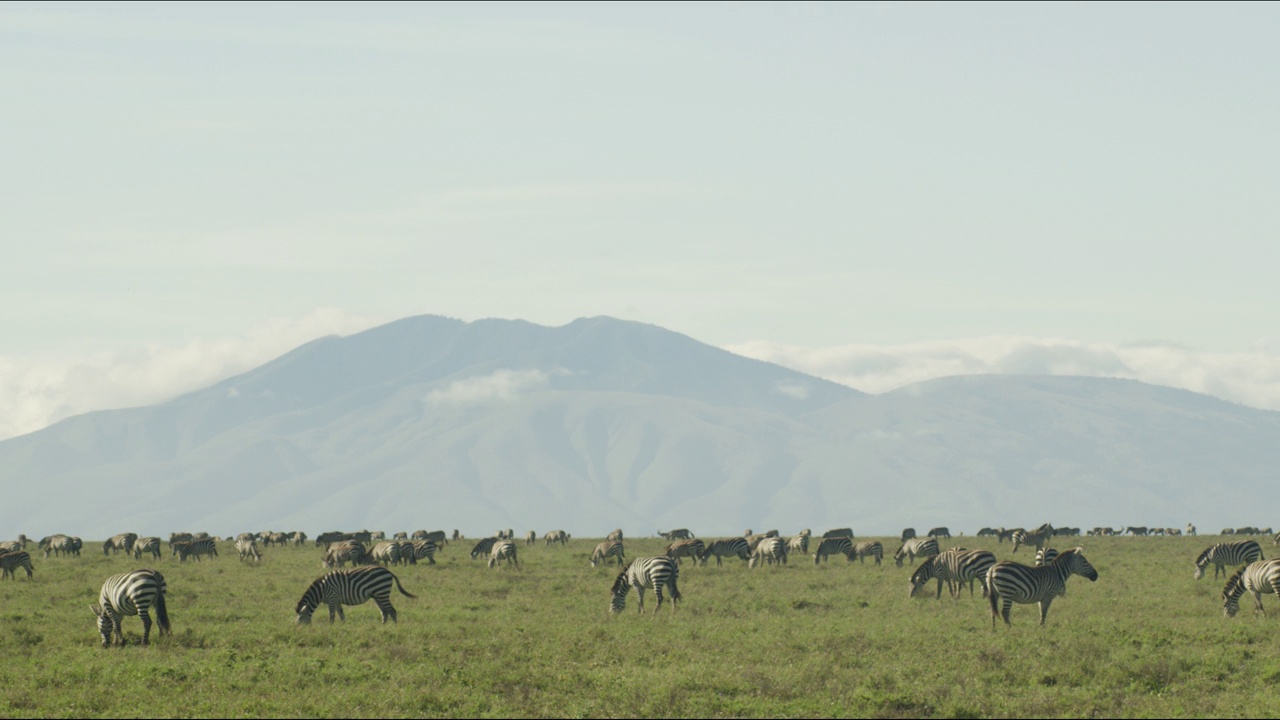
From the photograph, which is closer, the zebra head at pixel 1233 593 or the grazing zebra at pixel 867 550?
the zebra head at pixel 1233 593

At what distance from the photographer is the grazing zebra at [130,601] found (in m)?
33.1

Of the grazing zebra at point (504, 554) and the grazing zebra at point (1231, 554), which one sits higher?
the grazing zebra at point (504, 554)

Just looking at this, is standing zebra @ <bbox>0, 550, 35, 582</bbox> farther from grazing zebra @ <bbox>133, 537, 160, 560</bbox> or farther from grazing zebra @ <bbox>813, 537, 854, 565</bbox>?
grazing zebra @ <bbox>813, 537, 854, 565</bbox>

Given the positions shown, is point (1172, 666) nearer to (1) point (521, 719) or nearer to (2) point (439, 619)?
(1) point (521, 719)

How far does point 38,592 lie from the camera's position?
49.8 m

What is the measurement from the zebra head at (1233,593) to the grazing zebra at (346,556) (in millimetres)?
39606

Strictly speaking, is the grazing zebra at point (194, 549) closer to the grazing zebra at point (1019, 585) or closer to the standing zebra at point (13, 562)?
the standing zebra at point (13, 562)

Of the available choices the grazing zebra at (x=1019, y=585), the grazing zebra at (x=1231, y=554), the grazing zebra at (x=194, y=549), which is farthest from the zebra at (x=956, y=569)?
the grazing zebra at (x=194, y=549)

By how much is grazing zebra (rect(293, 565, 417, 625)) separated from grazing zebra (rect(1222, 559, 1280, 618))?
83.4ft

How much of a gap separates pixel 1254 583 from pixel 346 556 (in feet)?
136

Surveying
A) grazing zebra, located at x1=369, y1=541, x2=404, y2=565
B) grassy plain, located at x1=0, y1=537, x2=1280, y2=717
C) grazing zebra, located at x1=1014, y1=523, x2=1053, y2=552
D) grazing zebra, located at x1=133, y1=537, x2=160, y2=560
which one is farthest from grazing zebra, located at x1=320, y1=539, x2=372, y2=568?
grazing zebra, located at x1=1014, y1=523, x2=1053, y2=552

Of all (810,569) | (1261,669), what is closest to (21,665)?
(1261,669)

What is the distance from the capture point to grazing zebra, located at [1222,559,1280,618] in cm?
3778

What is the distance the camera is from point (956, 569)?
1778 inches
